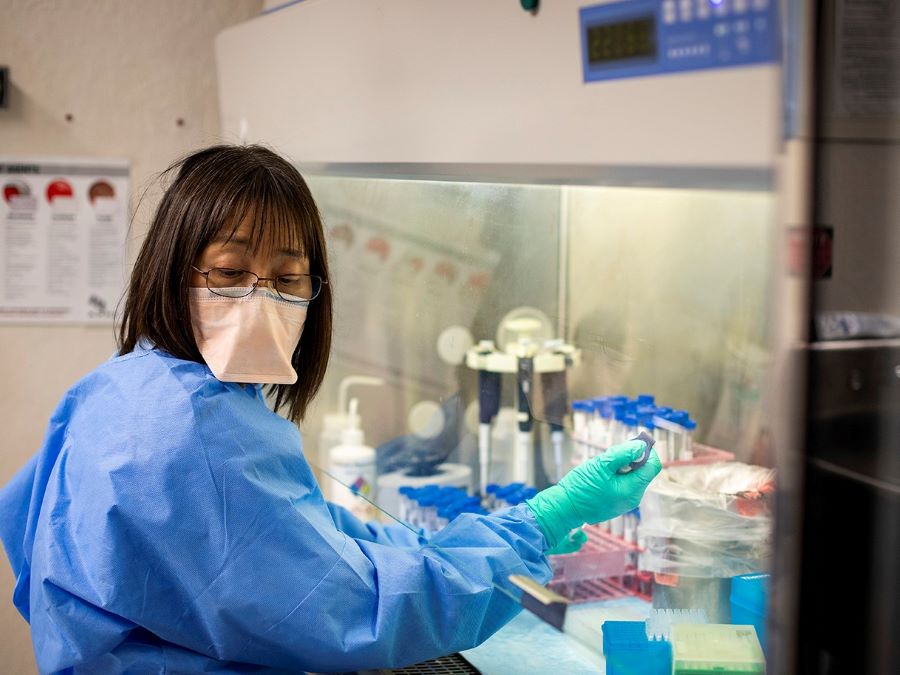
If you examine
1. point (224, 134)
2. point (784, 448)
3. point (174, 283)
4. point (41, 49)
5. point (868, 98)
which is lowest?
point (784, 448)

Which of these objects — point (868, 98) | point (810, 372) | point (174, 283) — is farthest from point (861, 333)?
point (174, 283)

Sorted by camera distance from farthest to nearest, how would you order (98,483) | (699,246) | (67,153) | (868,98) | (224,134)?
(67,153) → (224,134) → (699,246) → (98,483) → (868,98)

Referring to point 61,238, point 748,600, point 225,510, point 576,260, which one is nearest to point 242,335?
point 225,510

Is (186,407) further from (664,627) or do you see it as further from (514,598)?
(664,627)

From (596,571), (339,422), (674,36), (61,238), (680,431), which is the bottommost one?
(596,571)

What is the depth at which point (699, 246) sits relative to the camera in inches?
52.6

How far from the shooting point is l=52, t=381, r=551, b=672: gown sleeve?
119 centimetres

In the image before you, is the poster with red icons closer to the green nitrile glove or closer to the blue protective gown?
the blue protective gown

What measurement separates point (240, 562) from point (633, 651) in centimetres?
50

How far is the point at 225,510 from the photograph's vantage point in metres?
1.19

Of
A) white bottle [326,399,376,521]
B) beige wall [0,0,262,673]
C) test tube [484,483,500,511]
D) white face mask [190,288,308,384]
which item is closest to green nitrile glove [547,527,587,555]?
test tube [484,483,500,511]

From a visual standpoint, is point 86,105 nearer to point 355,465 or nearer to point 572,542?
point 355,465

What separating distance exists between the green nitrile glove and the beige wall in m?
1.40

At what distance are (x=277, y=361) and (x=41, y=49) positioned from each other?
1.43 metres
